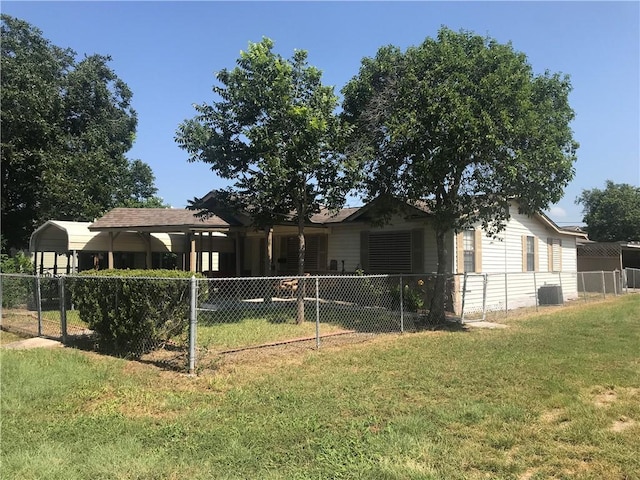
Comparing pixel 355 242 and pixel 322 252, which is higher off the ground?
pixel 355 242

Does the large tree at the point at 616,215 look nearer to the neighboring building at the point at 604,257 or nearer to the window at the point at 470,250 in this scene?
the neighboring building at the point at 604,257

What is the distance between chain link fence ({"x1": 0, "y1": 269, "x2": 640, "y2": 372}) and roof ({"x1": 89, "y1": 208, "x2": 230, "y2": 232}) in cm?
205

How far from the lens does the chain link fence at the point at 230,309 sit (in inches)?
284

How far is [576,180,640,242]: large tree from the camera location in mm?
36250

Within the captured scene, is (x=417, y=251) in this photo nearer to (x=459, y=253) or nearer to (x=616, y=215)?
(x=459, y=253)

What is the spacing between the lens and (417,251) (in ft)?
46.7

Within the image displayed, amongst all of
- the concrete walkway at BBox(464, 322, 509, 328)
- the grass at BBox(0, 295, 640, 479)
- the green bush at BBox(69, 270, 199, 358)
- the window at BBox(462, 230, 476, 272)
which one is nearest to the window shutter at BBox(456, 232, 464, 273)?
the window at BBox(462, 230, 476, 272)

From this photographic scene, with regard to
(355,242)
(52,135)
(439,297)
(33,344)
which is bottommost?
(33,344)

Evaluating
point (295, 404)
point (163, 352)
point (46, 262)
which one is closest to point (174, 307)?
point (163, 352)

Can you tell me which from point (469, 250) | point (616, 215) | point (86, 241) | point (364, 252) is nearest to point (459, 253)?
point (469, 250)

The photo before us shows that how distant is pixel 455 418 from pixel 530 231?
14107mm

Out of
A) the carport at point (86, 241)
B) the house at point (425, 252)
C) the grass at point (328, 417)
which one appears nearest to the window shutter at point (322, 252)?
the house at point (425, 252)

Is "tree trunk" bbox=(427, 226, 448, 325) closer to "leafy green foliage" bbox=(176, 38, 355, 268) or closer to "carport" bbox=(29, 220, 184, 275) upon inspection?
"leafy green foliage" bbox=(176, 38, 355, 268)

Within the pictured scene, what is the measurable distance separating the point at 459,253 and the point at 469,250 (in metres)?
0.64
